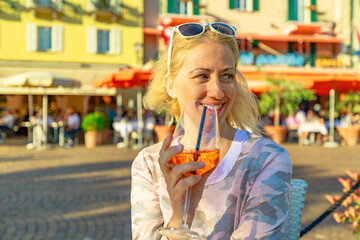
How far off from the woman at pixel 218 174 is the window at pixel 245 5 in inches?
906

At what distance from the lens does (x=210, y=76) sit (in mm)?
1262

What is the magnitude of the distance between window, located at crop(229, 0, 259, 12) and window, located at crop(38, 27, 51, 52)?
1043 centimetres

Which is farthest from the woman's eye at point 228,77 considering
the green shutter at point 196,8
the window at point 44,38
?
the green shutter at point 196,8

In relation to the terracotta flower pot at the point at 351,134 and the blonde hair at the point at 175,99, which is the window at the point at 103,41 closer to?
the terracotta flower pot at the point at 351,134

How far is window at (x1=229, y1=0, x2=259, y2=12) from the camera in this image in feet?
76.5

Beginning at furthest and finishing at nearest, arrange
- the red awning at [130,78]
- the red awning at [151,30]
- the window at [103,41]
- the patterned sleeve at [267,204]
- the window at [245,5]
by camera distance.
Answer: the window at [245,5], the red awning at [151,30], the window at [103,41], the red awning at [130,78], the patterned sleeve at [267,204]

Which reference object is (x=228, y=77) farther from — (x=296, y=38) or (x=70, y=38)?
(x=296, y=38)

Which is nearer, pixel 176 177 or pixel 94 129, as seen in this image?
pixel 176 177

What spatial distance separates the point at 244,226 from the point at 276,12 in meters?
24.3

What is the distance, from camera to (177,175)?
3.30ft

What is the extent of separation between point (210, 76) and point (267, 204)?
0.43 meters

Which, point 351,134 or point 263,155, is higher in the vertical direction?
point 263,155

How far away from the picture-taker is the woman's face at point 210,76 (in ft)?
4.10

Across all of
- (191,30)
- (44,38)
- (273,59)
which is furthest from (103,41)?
(191,30)
